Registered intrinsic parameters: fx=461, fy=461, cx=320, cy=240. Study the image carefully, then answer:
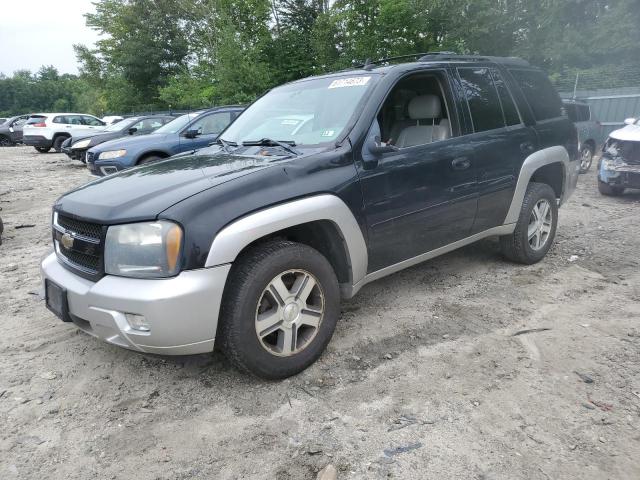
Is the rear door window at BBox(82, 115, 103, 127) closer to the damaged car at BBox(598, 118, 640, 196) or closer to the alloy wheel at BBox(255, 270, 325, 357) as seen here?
the damaged car at BBox(598, 118, 640, 196)

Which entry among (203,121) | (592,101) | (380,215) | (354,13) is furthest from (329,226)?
(354,13)

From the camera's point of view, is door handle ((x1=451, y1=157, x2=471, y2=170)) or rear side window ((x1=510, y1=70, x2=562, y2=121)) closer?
door handle ((x1=451, y1=157, x2=471, y2=170))

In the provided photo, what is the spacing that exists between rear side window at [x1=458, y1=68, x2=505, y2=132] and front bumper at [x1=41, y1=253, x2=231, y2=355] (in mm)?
2530

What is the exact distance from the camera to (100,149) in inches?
344

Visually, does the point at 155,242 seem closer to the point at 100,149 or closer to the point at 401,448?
the point at 401,448

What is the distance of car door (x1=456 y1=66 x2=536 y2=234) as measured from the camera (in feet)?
12.3

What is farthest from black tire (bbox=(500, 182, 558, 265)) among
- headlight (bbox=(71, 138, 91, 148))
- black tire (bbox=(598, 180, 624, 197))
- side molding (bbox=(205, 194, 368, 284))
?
headlight (bbox=(71, 138, 91, 148))

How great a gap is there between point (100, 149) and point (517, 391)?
849cm

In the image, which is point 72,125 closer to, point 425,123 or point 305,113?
point 305,113

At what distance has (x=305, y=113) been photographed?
136 inches

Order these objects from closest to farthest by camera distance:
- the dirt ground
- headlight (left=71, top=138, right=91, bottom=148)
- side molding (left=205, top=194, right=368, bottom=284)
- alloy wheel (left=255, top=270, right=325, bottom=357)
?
the dirt ground
side molding (left=205, top=194, right=368, bottom=284)
alloy wheel (left=255, top=270, right=325, bottom=357)
headlight (left=71, top=138, right=91, bottom=148)

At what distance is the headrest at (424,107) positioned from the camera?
3.66 metres

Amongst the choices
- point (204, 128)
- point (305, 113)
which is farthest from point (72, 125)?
point (305, 113)

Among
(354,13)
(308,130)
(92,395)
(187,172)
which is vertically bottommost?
(92,395)
